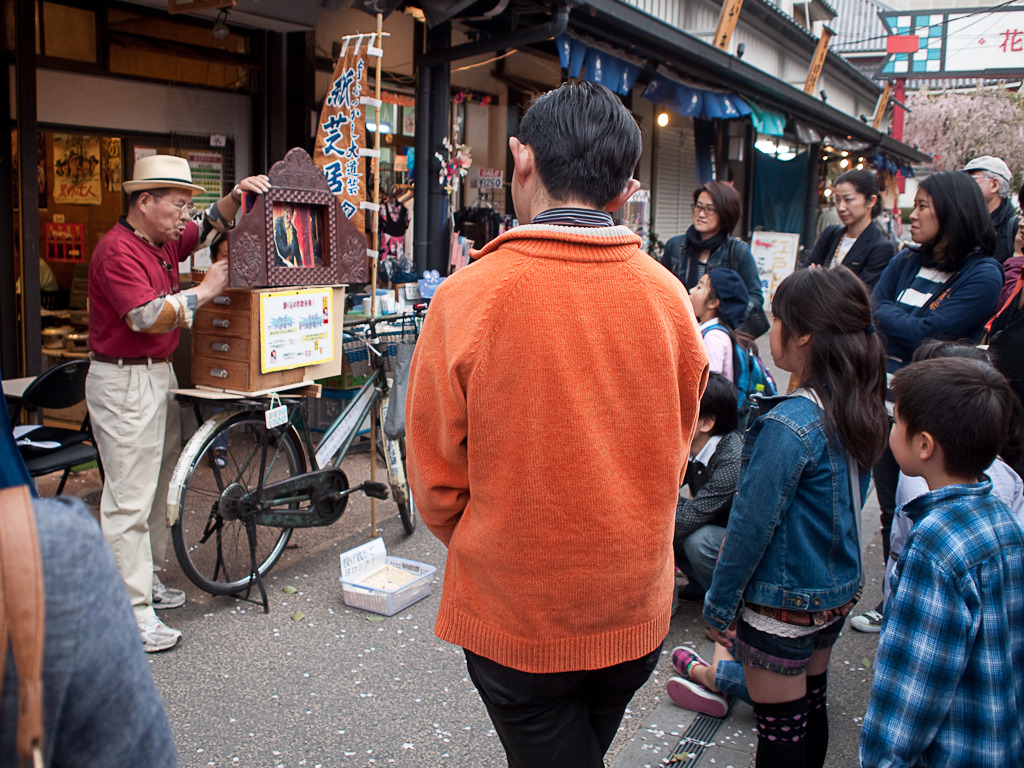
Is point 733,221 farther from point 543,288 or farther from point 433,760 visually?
point 543,288

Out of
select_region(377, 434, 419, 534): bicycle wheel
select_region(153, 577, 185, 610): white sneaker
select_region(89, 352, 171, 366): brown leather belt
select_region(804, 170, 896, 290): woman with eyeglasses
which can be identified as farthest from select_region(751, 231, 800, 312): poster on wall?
select_region(89, 352, 171, 366): brown leather belt

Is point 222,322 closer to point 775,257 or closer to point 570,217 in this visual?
point 570,217

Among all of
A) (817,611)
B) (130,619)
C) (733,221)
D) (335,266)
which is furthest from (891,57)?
(130,619)

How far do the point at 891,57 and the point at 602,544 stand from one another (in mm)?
22857

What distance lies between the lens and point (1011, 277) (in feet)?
15.1

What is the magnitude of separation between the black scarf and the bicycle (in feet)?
5.89

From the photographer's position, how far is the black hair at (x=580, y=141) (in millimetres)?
1815

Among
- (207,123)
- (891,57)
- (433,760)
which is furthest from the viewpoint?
(891,57)

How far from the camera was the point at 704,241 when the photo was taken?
220 inches

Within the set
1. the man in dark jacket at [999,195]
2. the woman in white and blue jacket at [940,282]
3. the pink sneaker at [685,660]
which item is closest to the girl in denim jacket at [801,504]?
the pink sneaker at [685,660]

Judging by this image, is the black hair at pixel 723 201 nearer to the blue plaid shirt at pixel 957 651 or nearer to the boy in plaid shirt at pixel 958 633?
the boy in plaid shirt at pixel 958 633

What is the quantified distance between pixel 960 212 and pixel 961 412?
2.44 meters

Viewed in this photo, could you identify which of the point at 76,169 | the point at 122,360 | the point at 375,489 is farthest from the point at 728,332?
the point at 76,169

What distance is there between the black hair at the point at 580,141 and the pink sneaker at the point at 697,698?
7.93 feet
